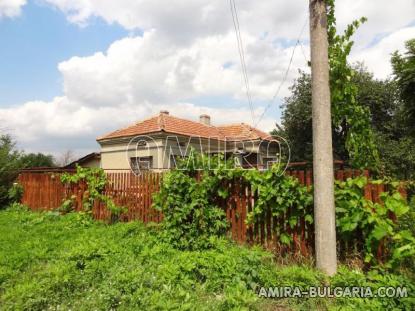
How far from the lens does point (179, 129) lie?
1612 cm

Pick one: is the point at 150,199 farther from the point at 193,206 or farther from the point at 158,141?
the point at 158,141

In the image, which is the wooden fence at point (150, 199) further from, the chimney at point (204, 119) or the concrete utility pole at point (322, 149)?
the chimney at point (204, 119)

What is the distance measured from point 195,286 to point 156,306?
0.73 metres

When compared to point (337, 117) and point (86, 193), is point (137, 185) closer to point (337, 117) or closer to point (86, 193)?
point (86, 193)

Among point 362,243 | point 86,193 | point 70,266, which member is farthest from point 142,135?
point 362,243

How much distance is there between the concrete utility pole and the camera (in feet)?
12.7

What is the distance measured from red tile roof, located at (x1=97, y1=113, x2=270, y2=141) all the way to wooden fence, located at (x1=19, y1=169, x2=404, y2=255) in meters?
6.00

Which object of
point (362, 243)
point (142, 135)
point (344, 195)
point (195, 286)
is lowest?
point (195, 286)

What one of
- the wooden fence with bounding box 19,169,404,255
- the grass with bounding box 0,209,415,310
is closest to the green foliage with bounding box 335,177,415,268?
Answer: the wooden fence with bounding box 19,169,404,255

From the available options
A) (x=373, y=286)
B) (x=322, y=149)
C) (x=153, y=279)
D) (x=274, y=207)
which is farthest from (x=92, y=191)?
(x=373, y=286)

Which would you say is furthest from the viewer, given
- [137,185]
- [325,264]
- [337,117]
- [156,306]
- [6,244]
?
[137,185]

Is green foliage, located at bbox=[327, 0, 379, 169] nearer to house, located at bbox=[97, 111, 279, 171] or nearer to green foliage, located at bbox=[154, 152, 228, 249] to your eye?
green foliage, located at bbox=[154, 152, 228, 249]

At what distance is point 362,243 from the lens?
13.6 feet

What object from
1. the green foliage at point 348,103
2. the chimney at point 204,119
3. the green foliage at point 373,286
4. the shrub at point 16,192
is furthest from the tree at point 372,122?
the shrub at point 16,192
